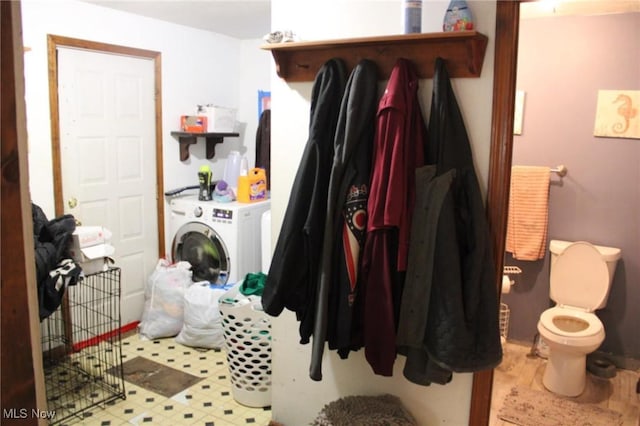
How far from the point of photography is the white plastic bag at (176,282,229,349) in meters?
3.35

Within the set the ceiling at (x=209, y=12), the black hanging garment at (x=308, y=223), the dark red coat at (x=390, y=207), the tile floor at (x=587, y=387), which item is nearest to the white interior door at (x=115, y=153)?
the ceiling at (x=209, y=12)

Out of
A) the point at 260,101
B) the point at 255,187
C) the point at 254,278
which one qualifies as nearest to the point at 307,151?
the point at 254,278

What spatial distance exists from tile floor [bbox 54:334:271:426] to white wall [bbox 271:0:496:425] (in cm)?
30

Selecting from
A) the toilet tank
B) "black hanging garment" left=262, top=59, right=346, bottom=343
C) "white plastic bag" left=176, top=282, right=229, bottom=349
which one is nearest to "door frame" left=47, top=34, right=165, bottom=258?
"white plastic bag" left=176, top=282, right=229, bottom=349

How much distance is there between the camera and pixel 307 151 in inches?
76.4

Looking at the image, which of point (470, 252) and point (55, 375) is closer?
point (470, 252)

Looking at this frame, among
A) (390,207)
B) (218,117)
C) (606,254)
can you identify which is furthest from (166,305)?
(606,254)

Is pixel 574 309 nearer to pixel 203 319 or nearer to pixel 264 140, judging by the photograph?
pixel 203 319

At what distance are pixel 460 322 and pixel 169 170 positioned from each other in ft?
8.96

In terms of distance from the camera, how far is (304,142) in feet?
7.26

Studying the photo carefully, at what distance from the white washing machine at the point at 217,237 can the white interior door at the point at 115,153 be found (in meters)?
0.21

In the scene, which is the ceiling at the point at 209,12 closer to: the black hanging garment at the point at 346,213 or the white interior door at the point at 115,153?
the white interior door at the point at 115,153

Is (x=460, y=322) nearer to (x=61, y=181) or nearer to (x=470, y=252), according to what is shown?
(x=470, y=252)

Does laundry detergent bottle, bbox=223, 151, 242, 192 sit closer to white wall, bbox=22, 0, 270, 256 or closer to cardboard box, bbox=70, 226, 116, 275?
white wall, bbox=22, 0, 270, 256
